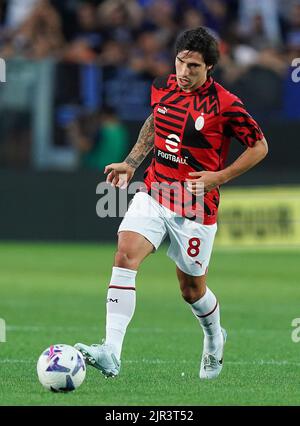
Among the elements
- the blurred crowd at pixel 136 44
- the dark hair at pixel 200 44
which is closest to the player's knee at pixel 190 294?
the dark hair at pixel 200 44

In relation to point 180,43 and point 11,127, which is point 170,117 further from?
point 11,127

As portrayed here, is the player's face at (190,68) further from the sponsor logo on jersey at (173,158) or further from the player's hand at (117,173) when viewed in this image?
the player's hand at (117,173)

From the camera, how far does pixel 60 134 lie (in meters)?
19.0

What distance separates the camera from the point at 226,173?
776 cm

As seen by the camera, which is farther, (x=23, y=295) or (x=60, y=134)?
(x=60, y=134)

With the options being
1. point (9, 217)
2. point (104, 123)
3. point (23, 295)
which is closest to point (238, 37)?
point (104, 123)

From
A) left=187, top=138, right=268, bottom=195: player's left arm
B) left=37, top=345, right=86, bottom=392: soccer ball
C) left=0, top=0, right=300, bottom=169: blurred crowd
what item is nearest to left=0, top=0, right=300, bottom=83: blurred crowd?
left=0, top=0, right=300, bottom=169: blurred crowd

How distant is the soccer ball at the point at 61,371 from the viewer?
280 inches

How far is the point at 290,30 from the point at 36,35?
15.8 feet

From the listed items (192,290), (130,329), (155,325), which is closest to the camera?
(192,290)

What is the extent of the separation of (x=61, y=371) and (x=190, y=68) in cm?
226

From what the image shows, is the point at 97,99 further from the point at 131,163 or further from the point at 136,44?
the point at 131,163

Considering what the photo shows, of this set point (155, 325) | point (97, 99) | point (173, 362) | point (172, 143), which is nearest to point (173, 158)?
point (172, 143)
